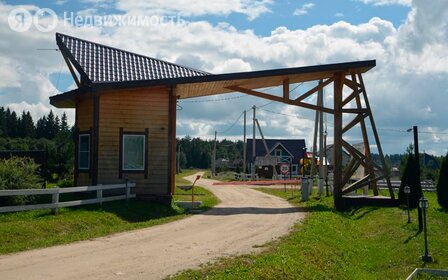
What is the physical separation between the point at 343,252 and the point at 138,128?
10.2m

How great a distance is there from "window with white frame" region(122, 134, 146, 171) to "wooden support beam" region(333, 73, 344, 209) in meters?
7.97

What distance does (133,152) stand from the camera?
68.3ft

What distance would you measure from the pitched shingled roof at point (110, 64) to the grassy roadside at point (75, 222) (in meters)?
5.31

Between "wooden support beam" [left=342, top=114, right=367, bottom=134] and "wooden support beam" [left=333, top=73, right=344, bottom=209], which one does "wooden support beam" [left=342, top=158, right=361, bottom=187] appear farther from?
"wooden support beam" [left=342, top=114, right=367, bottom=134]

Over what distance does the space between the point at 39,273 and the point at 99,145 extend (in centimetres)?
1161

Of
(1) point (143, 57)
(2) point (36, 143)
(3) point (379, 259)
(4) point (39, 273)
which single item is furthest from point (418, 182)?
(2) point (36, 143)

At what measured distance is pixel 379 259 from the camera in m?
13.0

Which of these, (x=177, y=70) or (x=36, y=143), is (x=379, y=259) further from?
(x=36, y=143)

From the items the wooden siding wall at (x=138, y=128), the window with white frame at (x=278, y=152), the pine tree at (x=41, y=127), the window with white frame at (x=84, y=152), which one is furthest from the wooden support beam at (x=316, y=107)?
the pine tree at (x=41, y=127)

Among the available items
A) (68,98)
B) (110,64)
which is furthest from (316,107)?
(68,98)

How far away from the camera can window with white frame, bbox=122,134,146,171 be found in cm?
2069

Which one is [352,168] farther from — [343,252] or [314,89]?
[343,252]

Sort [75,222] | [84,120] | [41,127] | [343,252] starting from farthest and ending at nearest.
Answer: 1. [41,127]
2. [84,120]
3. [75,222]
4. [343,252]

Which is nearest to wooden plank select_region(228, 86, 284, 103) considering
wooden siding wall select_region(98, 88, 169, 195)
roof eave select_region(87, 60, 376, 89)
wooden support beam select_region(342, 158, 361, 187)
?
roof eave select_region(87, 60, 376, 89)
